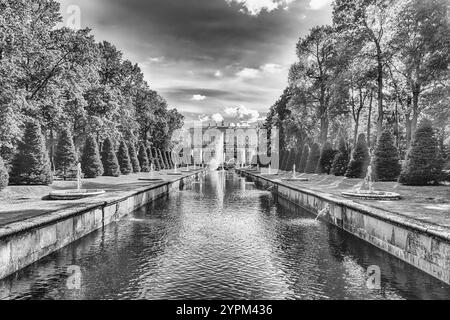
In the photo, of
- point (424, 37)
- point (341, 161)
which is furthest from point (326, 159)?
point (424, 37)

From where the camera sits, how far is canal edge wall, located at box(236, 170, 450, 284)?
819cm

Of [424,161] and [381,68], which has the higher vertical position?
[381,68]

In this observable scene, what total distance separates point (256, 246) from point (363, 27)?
26089 millimetres

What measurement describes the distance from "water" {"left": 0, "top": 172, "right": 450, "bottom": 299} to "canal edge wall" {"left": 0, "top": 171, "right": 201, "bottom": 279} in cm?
26

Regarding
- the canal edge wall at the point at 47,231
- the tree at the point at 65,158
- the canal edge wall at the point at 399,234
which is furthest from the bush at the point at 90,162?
the canal edge wall at the point at 399,234

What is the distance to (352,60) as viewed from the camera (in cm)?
3178

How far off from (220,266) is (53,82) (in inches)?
1139

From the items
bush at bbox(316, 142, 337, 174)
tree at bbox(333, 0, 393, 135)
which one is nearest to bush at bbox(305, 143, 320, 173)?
bush at bbox(316, 142, 337, 174)

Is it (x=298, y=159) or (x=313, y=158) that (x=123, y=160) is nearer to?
(x=313, y=158)

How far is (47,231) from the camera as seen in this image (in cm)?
999

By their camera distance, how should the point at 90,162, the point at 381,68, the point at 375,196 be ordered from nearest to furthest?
1. the point at 375,196
2. the point at 381,68
3. the point at 90,162

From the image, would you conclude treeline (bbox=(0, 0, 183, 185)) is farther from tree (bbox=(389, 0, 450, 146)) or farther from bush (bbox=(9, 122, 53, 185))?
tree (bbox=(389, 0, 450, 146))
